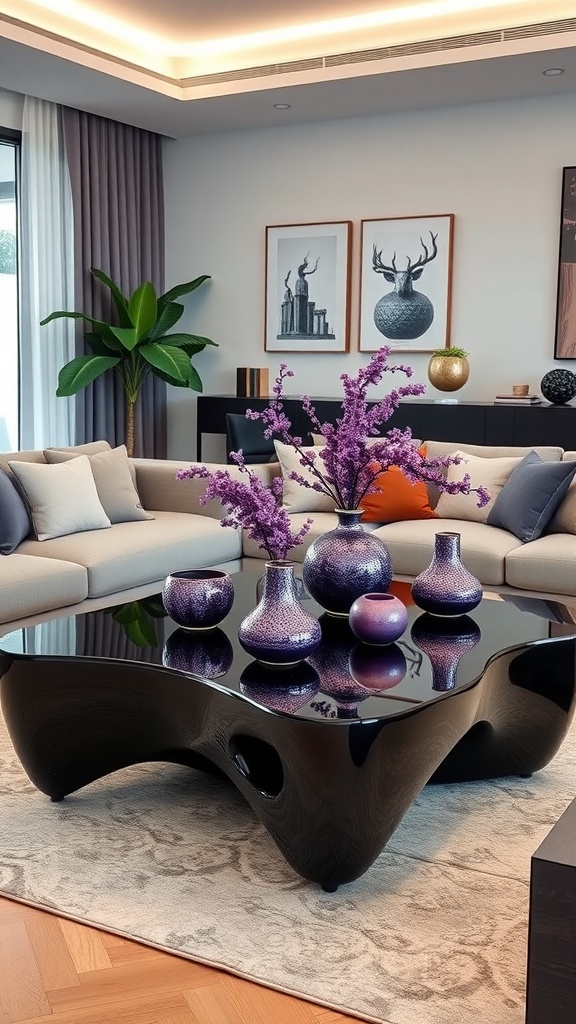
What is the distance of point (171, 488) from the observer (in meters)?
4.97

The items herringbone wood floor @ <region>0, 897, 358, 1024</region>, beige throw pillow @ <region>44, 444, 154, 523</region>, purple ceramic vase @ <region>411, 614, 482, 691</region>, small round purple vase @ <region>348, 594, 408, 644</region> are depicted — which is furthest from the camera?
beige throw pillow @ <region>44, 444, 154, 523</region>

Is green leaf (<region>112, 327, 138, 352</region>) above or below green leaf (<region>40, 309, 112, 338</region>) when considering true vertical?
below

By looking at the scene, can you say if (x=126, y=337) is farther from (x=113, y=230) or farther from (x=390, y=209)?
(x=390, y=209)

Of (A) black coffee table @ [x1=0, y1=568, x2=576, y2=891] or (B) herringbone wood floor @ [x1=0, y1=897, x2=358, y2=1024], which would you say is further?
(A) black coffee table @ [x1=0, y1=568, x2=576, y2=891]

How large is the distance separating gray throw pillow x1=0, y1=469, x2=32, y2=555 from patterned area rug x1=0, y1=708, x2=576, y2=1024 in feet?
4.58

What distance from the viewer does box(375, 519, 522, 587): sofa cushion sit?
4145mm

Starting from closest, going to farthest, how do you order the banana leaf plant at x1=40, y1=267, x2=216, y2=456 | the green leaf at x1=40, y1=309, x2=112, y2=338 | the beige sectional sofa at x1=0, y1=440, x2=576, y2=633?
the beige sectional sofa at x1=0, y1=440, x2=576, y2=633 < the green leaf at x1=40, y1=309, x2=112, y2=338 < the banana leaf plant at x1=40, y1=267, x2=216, y2=456

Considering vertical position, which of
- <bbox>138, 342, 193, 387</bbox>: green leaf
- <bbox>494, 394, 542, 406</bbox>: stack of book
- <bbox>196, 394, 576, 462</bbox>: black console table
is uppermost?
<bbox>138, 342, 193, 387</bbox>: green leaf

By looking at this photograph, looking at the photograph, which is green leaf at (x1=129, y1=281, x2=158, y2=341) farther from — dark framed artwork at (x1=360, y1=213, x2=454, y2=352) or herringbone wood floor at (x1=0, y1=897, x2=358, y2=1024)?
herringbone wood floor at (x1=0, y1=897, x2=358, y2=1024)

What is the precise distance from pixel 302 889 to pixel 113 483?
268cm

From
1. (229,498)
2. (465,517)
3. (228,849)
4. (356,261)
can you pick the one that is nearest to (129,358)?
(356,261)

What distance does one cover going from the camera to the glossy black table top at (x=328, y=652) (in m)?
2.26

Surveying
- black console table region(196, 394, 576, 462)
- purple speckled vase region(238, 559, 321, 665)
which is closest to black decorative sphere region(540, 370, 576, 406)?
black console table region(196, 394, 576, 462)

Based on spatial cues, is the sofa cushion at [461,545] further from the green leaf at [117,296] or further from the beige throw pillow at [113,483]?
the green leaf at [117,296]
